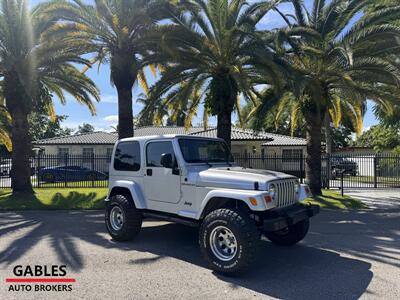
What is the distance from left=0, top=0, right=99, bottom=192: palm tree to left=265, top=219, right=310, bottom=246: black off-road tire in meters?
10.5

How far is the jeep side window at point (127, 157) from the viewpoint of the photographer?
7008 mm

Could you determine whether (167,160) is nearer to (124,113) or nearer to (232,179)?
(232,179)

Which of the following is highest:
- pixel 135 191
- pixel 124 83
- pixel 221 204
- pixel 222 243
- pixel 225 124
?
pixel 124 83

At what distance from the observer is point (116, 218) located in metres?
7.17

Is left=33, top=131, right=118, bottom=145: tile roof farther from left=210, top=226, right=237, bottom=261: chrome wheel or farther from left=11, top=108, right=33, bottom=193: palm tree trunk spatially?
left=210, top=226, right=237, bottom=261: chrome wheel

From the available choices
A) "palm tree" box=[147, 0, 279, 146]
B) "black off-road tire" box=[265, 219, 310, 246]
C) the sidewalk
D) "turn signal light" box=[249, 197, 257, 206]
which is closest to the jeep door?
"turn signal light" box=[249, 197, 257, 206]

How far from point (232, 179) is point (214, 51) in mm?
8023

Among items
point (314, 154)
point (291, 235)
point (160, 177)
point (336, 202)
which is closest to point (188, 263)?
point (160, 177)

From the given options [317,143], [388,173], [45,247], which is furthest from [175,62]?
[388,173]

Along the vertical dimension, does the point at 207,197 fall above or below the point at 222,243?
above

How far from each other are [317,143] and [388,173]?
1339cm

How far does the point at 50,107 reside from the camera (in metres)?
18.5

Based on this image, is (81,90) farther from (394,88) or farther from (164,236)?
(394,88)

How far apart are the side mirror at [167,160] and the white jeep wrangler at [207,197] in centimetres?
2
